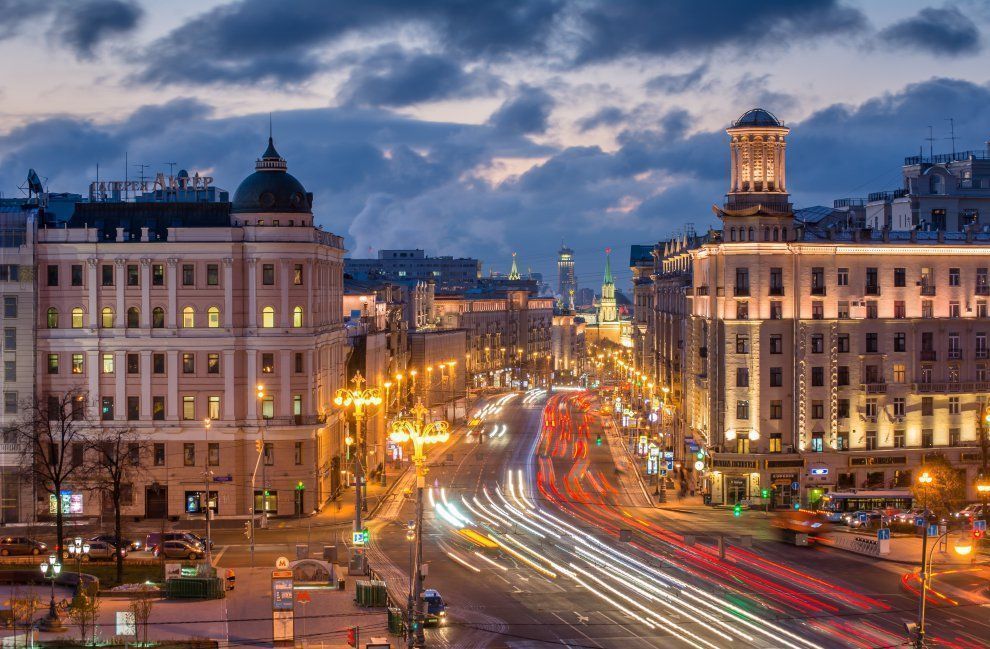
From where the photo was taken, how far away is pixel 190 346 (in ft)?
300

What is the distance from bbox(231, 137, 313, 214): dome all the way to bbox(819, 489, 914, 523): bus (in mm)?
41042

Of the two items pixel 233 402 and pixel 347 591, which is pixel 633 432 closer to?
pixel 233 402

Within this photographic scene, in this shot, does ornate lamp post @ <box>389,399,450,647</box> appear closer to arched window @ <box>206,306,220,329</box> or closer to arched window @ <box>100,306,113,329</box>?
arched window @ <box>206,306,220,329</box>

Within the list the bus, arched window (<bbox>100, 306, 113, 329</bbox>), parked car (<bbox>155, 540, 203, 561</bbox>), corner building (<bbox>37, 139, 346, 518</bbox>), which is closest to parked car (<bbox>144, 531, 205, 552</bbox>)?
parked car (<bbox>155, 540, 203, 561</bbox>)

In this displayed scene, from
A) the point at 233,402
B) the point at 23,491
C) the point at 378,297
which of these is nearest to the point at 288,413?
the point at 233,402

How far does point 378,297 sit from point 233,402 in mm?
60045

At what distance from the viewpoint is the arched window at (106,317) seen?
9175 cm

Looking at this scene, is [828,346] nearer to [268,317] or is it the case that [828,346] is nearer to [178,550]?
[268,317]

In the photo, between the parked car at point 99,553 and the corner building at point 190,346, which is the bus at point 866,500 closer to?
the corner building at point 190,346

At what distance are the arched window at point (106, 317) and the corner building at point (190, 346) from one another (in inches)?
2.6

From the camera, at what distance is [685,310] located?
122750 millimetres

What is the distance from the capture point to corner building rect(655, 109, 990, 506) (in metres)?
98.2

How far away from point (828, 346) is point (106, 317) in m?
50.4

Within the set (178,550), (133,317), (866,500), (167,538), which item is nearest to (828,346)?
(866,500)
